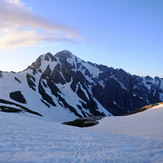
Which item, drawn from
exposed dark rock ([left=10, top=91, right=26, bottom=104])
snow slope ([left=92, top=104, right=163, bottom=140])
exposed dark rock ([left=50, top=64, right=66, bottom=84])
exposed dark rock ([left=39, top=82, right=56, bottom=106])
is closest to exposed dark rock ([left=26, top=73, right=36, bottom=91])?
exposed dark rock ([left=39, top=82, right=56, bottom=106])

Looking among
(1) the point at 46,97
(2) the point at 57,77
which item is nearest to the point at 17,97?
(1) the point at 46,97

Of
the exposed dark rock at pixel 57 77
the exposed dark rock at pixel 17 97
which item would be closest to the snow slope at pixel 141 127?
the exposed dark rock at pixel 17 97

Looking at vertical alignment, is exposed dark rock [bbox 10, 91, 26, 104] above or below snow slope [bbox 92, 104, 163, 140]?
above

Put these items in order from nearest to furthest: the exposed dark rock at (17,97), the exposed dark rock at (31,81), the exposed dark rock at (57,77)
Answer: the exposed dark rock at (17,97)
the exposed dark rock at (31,81)
the exposed dark rock at (57,77)

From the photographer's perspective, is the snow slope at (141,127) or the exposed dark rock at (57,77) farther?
the exposed dark rock at (57,77)

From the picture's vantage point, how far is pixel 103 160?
1024 centimetres

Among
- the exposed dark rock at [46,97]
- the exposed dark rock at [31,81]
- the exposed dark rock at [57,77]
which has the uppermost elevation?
the exposed dark rock at [57,77]

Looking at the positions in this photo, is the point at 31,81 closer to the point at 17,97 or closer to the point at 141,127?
the point at 17,97

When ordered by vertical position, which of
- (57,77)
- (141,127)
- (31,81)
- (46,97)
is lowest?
(141,127)

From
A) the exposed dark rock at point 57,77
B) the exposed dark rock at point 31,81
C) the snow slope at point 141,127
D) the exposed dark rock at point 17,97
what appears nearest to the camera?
the snow slope at point 141,127

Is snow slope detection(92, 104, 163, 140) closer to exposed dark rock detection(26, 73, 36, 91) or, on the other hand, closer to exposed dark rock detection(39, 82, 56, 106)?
exposed dark rock detection(39, 82, 56, 106)

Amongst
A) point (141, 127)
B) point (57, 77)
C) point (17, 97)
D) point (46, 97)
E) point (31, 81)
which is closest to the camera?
point (141, 127)

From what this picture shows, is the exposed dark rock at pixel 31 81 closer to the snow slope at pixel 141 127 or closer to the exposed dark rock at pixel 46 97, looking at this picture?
the exposed dark rock at pixel 46 97

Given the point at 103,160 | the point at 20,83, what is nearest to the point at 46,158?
the point at 103,160
